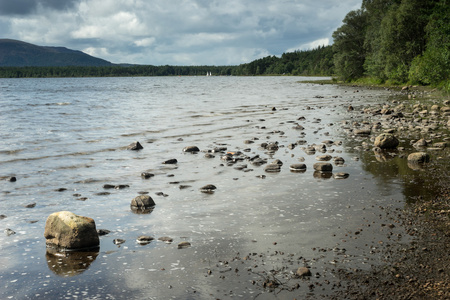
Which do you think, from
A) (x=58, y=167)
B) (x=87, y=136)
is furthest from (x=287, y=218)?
(x=87, y=136)

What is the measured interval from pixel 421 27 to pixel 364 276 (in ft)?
253

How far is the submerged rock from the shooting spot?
9.50m

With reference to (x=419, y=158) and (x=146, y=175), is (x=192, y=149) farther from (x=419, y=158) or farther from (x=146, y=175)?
(x=419, y=158)

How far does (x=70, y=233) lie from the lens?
952 cm

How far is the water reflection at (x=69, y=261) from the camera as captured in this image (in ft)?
27.7

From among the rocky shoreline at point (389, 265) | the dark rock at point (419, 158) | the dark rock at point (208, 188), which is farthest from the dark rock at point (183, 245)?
the dark rock at point (419, 158)

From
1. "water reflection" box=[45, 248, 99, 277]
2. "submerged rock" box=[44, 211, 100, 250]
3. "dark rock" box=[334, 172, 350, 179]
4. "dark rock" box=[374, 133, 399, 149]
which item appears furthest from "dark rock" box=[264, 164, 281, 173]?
"water reflection" box=[45, 248, 99, 277]

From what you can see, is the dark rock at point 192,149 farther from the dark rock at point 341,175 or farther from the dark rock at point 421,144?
the dark rock at point 421,144

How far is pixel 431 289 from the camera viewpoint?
682 cm

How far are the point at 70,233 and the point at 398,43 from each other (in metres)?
77.5

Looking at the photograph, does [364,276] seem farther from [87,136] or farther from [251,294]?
[87,136]

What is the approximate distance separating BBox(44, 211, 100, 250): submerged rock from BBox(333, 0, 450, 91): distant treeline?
37.0 metres

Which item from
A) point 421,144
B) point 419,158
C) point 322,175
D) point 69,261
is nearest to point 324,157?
point 322,175

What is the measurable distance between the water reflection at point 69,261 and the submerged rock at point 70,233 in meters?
0.18
